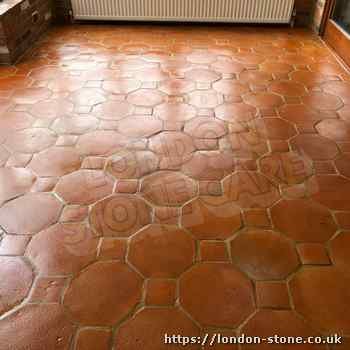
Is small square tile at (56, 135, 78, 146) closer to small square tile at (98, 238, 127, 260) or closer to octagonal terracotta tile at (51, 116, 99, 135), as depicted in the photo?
octagonal terracotta tile at (51, 116, 99, 135)

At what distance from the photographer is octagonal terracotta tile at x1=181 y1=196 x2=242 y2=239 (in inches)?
61.5

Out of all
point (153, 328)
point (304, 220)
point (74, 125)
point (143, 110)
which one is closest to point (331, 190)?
point (304, 220)

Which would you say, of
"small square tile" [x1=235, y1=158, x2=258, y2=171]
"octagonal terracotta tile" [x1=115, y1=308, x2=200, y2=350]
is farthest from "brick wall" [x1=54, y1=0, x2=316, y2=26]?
"octagonal terracotta tile" [x1=115, y1=308, x2=200, y2=350]

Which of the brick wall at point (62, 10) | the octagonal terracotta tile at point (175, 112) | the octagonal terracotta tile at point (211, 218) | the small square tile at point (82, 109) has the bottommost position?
the octagonal terracotta tile at point (211, 218)

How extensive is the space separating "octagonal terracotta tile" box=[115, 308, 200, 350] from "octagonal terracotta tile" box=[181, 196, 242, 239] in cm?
39

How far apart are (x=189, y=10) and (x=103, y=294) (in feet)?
11.9

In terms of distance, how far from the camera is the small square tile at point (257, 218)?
1.60 metres

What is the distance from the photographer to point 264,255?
146cm

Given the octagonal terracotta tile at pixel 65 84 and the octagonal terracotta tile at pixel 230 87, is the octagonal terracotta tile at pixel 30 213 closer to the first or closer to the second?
the octagonal terracotta tile at pixel 65 84

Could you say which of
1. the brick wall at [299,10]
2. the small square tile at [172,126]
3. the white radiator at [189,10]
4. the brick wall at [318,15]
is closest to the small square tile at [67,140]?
the small square tile at [172,126]

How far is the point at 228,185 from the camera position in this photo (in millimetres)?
1824

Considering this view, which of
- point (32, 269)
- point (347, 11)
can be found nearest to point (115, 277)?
point (32, 269)

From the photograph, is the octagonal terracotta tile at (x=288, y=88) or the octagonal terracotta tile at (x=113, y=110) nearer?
the octagonal terracotta tile at (x=113, y=110)

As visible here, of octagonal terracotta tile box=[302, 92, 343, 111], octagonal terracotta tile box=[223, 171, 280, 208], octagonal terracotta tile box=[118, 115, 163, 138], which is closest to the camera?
octagonal terracotta tile box=[223, 171, 280, 208]
